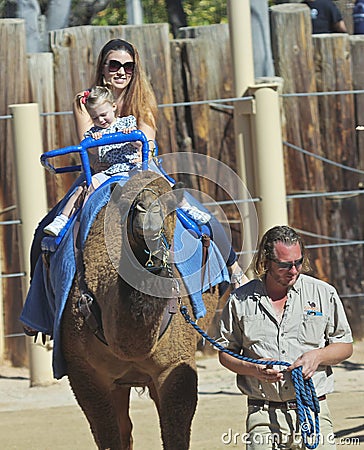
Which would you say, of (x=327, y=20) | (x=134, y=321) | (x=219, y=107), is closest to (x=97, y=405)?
(x=134, y=321)

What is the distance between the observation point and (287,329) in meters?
5.12

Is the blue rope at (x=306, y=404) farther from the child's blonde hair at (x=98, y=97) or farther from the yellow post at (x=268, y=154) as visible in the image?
the yellow post at (x=268, y=154)

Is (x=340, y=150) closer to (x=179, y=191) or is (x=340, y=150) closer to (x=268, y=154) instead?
(x=268, y=154)

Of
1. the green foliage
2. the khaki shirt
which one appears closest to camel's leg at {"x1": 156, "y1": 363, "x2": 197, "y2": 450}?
the khaki shirt

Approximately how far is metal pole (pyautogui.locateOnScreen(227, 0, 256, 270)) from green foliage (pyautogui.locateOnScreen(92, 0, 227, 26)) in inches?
376

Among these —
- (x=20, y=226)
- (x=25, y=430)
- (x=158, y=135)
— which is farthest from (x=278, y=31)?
(x=25, y=430)

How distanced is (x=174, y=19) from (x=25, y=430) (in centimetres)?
650

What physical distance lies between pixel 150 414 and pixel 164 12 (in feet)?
39.2

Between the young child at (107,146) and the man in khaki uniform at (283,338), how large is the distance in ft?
3.12

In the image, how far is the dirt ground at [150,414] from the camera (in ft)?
24.3

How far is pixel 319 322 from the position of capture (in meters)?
5.15

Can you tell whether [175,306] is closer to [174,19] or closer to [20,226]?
[20,226]

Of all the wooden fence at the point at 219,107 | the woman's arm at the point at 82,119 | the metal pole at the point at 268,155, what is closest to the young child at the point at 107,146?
the woman's arm at the point at 82,119

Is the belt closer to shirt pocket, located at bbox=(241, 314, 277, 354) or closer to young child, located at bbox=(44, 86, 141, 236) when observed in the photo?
shirt pocket, located at bbox=(241, 314, 277, 354)
